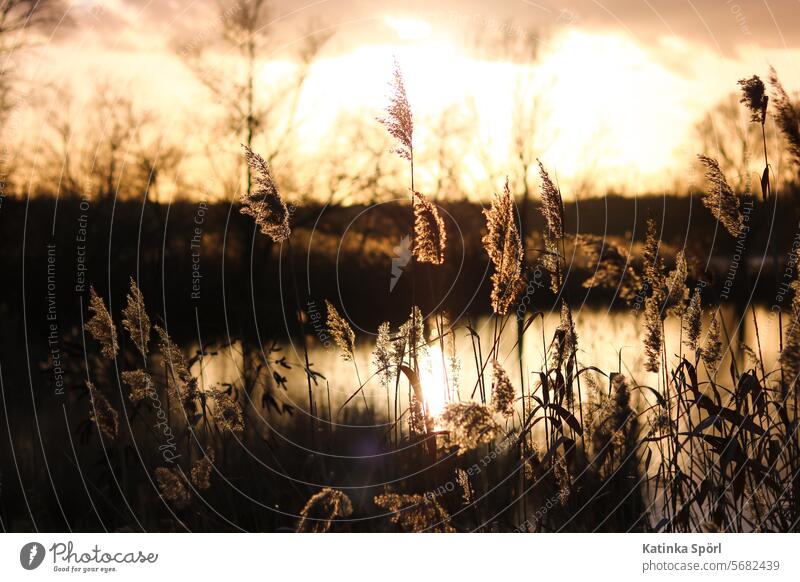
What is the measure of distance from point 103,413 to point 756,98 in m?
3.77

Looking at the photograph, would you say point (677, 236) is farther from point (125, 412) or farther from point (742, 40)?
point (125, 412)

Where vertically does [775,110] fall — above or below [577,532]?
above

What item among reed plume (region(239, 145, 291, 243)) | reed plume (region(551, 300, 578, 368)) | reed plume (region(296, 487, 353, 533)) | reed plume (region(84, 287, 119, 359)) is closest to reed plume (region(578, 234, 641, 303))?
reed plume (region(551, 300, 578, 368))

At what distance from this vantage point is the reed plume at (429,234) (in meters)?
4.49

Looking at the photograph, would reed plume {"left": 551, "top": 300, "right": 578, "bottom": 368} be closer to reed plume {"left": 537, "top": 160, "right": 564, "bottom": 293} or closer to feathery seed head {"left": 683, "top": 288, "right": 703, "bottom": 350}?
reed plume {"left": 537, "top": 160, "right": 564, "bottom": 293}

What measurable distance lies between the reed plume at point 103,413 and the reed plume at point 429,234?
1830 mm

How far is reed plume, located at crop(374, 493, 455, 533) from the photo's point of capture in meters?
4.50

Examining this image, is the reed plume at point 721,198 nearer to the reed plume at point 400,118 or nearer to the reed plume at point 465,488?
the reed plume at point 400,118

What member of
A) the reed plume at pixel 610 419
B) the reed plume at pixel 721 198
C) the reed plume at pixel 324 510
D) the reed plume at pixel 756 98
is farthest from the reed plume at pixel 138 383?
the reed plume at pixel 756 98

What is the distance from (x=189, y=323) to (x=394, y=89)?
1686 millimetres

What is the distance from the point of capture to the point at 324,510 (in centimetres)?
462

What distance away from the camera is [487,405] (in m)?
4.54
